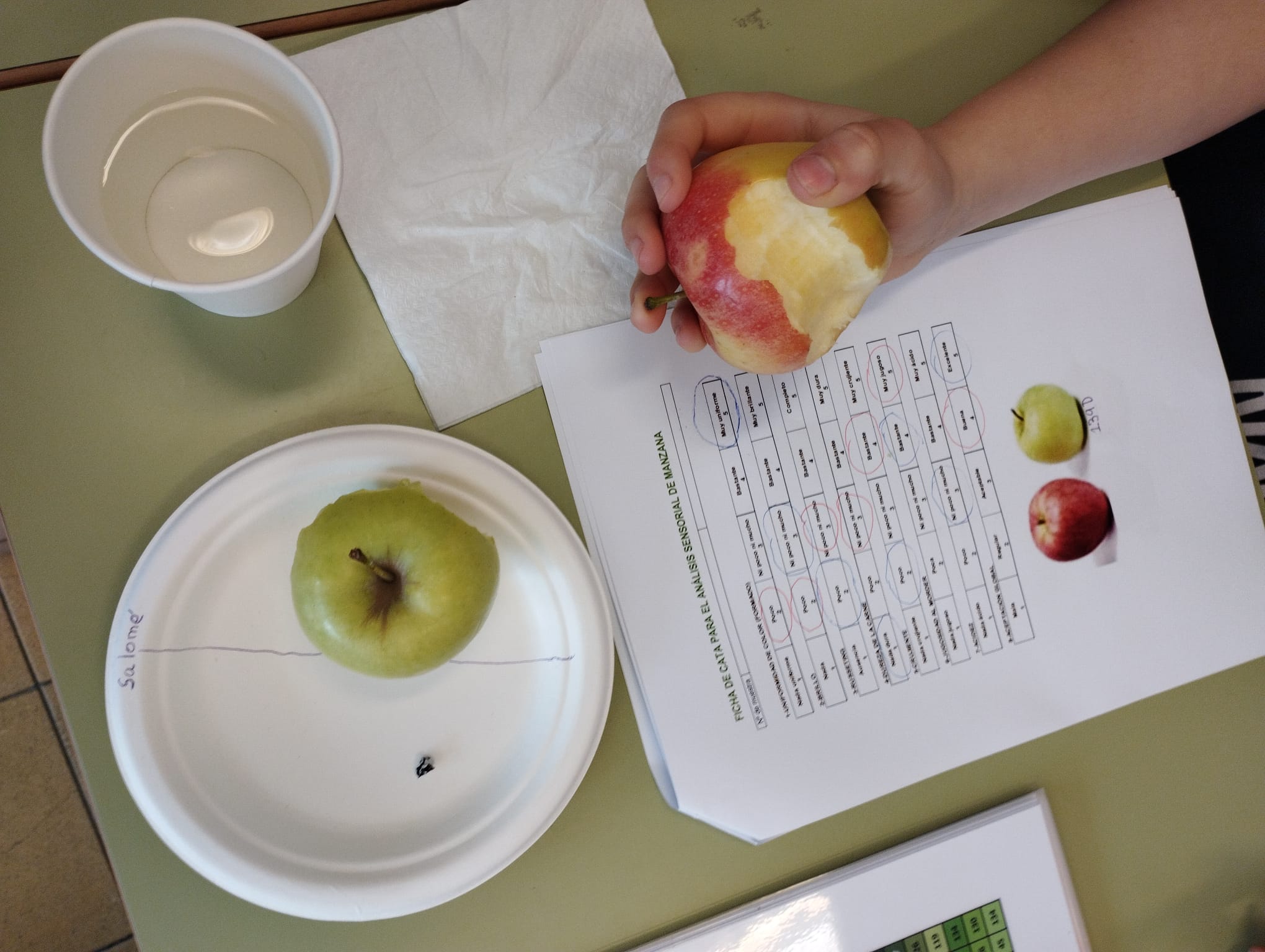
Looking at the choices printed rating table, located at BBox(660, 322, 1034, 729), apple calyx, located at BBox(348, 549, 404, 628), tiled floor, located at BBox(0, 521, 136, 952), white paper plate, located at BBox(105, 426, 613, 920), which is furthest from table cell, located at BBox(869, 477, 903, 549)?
tiled floor, located at BBox(0, 521, 136, 952)

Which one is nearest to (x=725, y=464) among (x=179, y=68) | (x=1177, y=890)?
(x=179, y=68)

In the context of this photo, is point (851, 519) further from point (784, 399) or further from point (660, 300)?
point (660, 300)

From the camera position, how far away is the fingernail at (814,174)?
0.35 metres

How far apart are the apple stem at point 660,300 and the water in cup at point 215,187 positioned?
18 centimetres

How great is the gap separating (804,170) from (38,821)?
3.29ft

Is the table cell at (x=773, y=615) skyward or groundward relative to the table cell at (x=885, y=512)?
groundward

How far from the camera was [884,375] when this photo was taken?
52 centimetres

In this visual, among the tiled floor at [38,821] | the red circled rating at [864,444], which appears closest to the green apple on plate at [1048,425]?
the red circled rating at [864,444]

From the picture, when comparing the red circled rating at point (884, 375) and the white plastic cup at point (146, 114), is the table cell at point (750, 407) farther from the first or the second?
the white plastic cup at point (146, 114)

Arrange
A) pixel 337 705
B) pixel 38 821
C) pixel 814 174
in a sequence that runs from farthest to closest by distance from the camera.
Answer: pixel 38 821
pixel 337 705
pixel 814 174

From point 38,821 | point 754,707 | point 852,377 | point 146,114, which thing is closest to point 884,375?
point 852,377

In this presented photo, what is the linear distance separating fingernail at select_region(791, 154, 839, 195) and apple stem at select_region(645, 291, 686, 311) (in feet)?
0.30

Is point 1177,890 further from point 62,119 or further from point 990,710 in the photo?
point 62,119

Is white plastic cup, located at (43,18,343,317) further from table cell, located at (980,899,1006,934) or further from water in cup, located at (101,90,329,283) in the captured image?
table cell, located at (980,899,1006,934)
